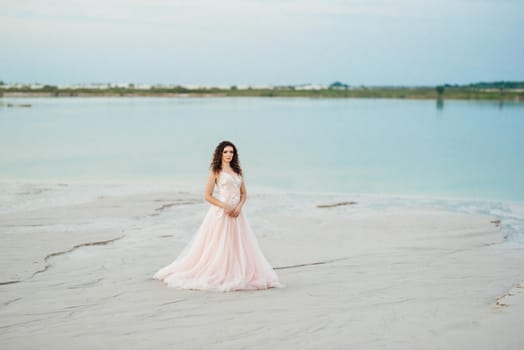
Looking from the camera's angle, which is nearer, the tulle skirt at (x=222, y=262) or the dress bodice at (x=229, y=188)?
the tulle skirt at (x=222, y=262)

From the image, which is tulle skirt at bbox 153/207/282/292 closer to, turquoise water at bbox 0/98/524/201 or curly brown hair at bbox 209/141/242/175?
curly brown hair at bbox 209/141/242/175

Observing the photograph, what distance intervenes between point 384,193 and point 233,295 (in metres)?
12.0

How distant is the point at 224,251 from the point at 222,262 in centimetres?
12

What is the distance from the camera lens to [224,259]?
25.7 feet

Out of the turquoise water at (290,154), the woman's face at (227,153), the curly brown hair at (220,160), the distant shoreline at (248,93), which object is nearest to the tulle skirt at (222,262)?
the curly brown hair at (220,160)

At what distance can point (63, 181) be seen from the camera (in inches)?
784

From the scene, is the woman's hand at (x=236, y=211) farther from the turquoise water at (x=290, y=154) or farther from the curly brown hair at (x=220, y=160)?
the turquoise water at (x=290, y=154)

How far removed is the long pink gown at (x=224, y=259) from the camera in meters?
7.72

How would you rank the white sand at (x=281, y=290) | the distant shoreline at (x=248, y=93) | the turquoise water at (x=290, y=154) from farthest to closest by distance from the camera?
the distant shoreline at (x=248, y=93)
the turquoise water at (x=290, y=154)
the white sand at (x=281, y=290)

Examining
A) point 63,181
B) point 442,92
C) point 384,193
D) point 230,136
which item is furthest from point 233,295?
point 442,92

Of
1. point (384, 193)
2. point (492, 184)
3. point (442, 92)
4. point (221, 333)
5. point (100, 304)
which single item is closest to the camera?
point (221, 333)

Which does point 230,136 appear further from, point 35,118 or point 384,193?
point 384,193

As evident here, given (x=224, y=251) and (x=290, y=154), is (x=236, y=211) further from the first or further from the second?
(x=290, y=154)

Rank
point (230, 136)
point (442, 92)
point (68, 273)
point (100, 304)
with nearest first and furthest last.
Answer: point (100, 304) → point (68, 273) → point (230, 136) → point (442, 92)
